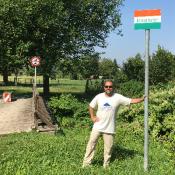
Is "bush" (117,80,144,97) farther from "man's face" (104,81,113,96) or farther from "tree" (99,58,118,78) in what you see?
"tree" (99,58,118,78)

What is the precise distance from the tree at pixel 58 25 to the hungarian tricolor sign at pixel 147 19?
28.3 m

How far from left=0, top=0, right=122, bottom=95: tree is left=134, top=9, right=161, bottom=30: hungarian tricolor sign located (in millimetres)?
28317

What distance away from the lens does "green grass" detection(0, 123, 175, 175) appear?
10094 millimetres

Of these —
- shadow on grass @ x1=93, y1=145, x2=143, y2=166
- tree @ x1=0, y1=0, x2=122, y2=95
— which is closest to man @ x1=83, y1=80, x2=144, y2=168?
shadow on grass @ x1=93, y1=145, x2=143, y2=166

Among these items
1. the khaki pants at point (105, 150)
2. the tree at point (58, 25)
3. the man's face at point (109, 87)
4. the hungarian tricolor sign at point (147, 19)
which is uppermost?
the tree at point (58, 25)

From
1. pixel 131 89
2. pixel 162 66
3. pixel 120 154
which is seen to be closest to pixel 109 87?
pixel 120 154

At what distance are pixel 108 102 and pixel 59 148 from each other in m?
2.40

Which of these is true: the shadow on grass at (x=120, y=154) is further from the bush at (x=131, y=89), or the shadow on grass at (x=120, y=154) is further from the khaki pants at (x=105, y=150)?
the bush at (x=131, y=89)

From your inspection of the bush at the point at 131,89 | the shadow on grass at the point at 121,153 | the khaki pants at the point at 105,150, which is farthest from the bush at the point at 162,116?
the bush at the point at 131,89

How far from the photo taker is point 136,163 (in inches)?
439

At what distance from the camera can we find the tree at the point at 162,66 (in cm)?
5370

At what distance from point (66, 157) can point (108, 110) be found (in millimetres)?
1552

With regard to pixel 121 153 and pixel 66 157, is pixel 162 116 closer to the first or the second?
pixel 121 153

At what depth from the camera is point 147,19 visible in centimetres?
983
